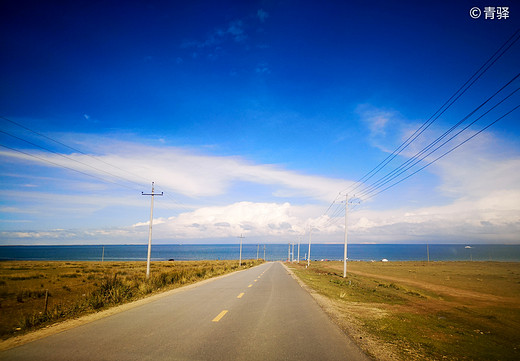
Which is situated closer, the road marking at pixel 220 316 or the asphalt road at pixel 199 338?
the asphalt road at pixel 199 338

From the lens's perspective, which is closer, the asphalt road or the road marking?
the asphalt road

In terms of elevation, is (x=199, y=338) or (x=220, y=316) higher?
(x=199, y=338)

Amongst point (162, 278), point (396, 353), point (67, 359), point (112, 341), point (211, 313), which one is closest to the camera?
point (67, 359)

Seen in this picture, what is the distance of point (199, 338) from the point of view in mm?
6844

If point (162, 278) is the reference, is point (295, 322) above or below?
above

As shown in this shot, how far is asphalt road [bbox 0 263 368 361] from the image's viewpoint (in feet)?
18.8

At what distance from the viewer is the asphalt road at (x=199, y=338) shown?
5742 mm

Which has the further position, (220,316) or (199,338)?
(220,316)

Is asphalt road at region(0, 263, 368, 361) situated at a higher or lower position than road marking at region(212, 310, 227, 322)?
higher

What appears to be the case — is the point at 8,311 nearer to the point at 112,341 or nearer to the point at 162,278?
the point at 162,278

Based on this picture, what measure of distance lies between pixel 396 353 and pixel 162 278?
778 inches

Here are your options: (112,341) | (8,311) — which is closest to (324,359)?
(112,341)

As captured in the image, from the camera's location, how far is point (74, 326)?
27.1ft

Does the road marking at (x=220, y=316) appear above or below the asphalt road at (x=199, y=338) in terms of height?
below
